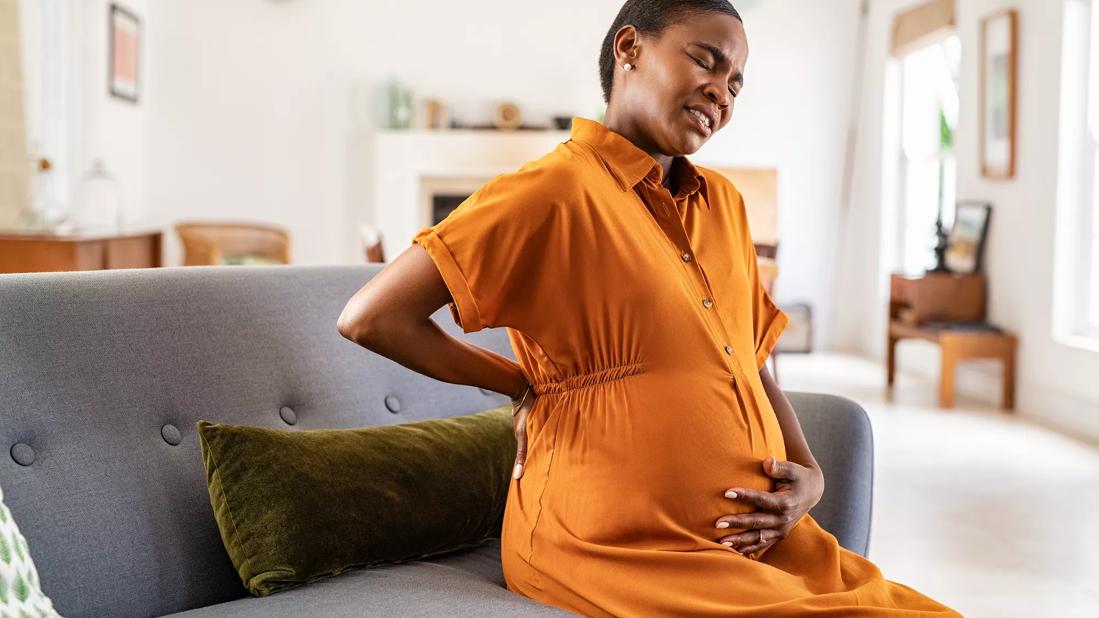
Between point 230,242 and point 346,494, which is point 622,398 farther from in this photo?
point 230,242

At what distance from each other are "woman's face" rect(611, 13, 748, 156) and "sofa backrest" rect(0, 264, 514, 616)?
75cm

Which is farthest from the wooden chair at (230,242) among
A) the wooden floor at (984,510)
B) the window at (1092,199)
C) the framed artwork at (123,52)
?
the window at (1092,199)

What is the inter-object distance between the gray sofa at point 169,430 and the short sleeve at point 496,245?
43 cm

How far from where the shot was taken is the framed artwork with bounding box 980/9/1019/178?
19.9 feet

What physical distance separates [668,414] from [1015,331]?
520 cm

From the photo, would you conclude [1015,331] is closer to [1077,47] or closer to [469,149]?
[1077,47]

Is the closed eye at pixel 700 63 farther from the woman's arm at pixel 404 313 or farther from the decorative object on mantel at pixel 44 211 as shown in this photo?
the decorative object on mantel at pixel 44 211

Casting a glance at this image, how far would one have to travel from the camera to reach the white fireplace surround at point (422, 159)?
8086 millimetres

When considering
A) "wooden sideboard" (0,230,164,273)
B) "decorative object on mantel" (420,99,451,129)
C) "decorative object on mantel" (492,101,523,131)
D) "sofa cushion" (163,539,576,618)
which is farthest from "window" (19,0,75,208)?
"sofa cushion" (163,539,576,618)

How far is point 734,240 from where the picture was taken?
5.46 ft

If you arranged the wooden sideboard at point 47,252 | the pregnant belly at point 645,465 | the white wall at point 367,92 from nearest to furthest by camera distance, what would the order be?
the pregnant belly at point 645,465 → the wooden sideboard at point 47,252 → the white wall at point 367,92

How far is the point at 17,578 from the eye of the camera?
1.38m

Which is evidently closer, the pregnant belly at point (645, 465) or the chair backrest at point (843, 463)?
the pregnant belly at point (645, 465)

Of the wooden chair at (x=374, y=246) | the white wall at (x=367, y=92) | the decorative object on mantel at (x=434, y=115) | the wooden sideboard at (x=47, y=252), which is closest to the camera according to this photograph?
the wooden sideboard at (x=47, y=252)
